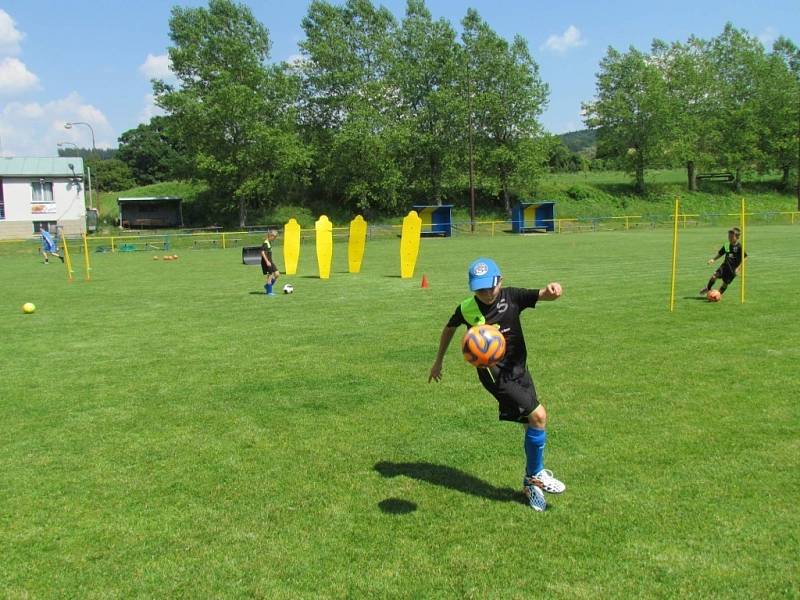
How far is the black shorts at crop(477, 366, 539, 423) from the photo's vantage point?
5020 mm

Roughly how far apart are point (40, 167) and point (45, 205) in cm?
376

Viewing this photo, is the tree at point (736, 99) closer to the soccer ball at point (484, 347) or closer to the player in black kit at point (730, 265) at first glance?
the player in black kit at point (730, 265)

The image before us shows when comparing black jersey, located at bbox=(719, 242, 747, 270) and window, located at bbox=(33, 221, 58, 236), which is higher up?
window, located at bbox=(33, 221, 58, 236)

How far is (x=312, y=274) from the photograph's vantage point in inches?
952

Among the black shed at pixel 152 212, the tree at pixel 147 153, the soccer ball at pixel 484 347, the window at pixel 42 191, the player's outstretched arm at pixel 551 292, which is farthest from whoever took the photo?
the tree at pixel 147 153

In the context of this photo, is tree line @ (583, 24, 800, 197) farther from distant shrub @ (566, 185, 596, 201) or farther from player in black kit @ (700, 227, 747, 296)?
player in black kit @ (700, 227, 747, 296)

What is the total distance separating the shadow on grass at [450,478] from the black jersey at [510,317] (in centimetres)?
100

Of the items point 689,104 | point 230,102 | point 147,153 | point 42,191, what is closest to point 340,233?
point 230,102

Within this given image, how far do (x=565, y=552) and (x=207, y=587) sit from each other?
88.2 inches

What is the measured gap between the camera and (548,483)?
5.08 m

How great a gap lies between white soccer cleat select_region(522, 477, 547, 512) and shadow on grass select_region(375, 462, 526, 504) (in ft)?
0.28

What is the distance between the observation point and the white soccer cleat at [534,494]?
16.0 ft

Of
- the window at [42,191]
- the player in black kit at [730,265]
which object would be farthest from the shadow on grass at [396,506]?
the window at [42,191]

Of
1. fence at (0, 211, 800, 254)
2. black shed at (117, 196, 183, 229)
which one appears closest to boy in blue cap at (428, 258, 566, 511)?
fence at (0, 211, 800, 254)
